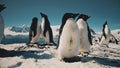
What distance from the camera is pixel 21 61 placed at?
809 centimetres

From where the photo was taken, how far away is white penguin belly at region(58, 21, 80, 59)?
7840 millimetres

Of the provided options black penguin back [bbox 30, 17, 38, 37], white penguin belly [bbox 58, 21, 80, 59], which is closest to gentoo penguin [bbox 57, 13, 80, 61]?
white penguin belly [bbox 58, 21, 80, 59]

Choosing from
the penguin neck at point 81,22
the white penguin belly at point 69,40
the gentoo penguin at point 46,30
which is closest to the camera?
the white penguin belly at point 69,40

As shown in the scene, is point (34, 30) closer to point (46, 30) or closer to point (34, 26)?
point (34, 26)

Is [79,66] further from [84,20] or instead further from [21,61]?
[84,20]

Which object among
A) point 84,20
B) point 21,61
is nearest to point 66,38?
point 21,61

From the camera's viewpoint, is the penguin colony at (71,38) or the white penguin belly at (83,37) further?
the white penguin belly at (83,37)

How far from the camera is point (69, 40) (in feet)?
25.7

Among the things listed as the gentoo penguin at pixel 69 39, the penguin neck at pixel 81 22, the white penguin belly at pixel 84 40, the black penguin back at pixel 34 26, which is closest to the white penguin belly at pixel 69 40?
the gentoo penguin at pixel 69 39

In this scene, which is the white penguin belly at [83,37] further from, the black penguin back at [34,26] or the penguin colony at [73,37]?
the black penguin back at [34,26]

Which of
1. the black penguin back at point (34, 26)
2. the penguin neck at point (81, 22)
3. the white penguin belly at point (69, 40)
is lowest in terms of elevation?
the white penguin belly at point (69, 40)

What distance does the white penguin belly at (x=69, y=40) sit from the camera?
7.84m

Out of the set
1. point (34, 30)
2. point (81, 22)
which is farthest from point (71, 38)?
point (34, 30)

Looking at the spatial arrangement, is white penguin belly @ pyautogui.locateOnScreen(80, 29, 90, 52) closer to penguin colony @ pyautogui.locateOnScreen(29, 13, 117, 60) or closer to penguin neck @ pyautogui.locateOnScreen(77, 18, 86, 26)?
penguin colony @ pyautogui.locateOnScreen(29, 13, 117, 60)
